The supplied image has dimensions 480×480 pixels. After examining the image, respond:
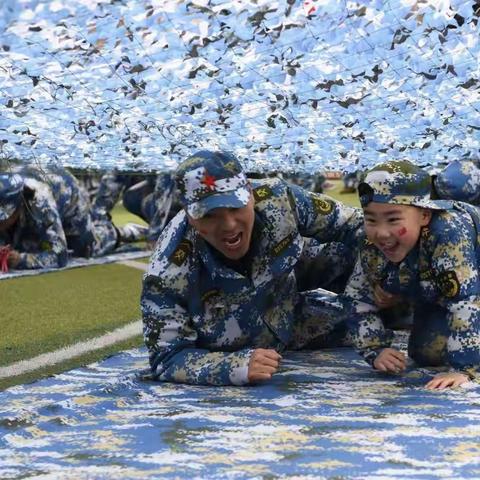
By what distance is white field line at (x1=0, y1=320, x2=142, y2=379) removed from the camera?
3637 millimetres

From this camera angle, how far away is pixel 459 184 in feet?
15.3

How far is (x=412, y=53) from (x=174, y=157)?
185cm

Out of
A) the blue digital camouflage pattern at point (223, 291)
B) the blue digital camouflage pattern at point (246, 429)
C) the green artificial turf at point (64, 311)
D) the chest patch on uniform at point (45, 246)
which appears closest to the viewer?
the blue digital camouflage pattern at point (246, 429)

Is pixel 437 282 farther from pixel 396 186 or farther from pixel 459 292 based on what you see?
pixel 396 186

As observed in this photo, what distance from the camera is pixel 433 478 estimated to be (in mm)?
1930

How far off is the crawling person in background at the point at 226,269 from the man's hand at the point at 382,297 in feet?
0.79

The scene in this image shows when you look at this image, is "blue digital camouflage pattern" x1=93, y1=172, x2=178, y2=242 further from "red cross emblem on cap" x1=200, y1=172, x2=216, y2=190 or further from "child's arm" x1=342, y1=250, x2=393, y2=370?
"red cross emblem on cap" x1=200, y1=172, x2=216, y2=190

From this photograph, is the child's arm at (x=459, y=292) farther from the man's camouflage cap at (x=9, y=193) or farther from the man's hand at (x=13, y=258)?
the man's hand at (x=13, y=258)

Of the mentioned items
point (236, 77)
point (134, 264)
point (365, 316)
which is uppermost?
point (236, 77)

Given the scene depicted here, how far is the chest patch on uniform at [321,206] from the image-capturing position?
10.4 feet

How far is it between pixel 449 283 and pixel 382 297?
246mm

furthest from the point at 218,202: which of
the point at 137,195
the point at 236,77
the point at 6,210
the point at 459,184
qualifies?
the point at 137,195

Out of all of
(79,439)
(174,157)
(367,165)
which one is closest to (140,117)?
(174,157)

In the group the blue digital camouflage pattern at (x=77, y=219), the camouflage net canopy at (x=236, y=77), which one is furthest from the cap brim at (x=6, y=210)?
the camouflage net canopy at (x=236, y=77)
